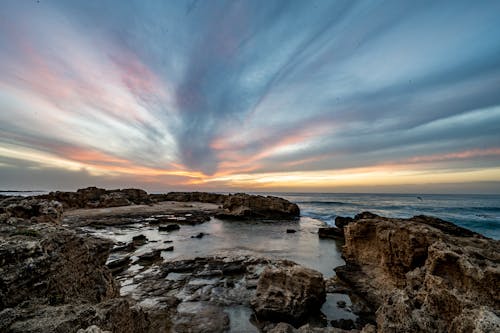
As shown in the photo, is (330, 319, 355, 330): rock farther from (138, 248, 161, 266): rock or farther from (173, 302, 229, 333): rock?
(138, 248, 161, 266): rock

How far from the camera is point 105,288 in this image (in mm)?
6516

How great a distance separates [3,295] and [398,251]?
44.0 ft

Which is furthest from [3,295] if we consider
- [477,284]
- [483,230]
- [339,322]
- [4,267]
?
[483,230]

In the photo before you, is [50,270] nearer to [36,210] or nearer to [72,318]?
[72,318]

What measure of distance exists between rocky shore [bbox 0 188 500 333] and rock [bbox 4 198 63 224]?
5 centimetres

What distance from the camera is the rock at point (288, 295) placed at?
27.6 feet

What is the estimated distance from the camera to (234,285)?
1219 centimetres

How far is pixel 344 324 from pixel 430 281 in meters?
4.02

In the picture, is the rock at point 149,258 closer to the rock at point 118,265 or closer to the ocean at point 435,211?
the rock at point 118,265

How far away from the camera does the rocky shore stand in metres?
4.21

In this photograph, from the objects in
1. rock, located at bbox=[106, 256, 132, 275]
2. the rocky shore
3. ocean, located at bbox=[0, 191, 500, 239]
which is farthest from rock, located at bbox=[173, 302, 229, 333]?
ocean, located at bbox=[0, 191, 500, 239]

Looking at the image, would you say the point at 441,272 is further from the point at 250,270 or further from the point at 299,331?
the point at 250,270

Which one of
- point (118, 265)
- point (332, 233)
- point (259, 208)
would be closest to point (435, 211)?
point (259, 208)

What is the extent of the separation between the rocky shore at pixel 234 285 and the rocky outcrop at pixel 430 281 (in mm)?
24
